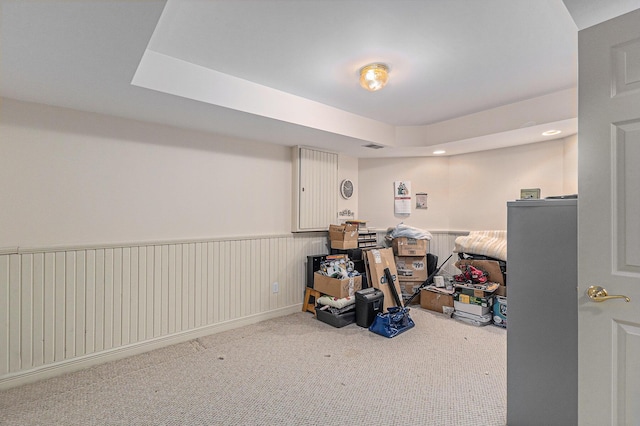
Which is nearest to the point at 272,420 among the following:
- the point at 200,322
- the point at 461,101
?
the point at 200,322

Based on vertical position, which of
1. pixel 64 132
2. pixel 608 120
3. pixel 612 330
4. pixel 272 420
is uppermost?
pixel 64 132

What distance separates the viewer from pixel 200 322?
323 cm

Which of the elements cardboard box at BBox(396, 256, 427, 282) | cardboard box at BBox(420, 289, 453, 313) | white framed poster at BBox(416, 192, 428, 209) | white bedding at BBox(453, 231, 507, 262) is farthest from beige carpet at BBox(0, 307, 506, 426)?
white framed poster at BBox(416, 192, 428, 209)

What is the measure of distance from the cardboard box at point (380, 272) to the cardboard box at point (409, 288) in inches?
9.8

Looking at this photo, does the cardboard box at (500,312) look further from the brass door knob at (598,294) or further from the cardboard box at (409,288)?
the brass door knob at (598,294)

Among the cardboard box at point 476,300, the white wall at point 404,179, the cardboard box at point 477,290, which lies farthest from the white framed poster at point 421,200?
the cardboard box at point 476,300

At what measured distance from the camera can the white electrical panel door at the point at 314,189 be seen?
157 inches

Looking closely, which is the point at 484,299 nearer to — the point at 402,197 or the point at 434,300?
the point at 434,300

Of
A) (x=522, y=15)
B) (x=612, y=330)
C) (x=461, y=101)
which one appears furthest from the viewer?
(x=461, y=101)

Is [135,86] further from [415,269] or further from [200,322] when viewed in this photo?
[415,269]

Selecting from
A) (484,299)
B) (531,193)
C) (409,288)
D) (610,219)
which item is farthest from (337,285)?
(531,193)

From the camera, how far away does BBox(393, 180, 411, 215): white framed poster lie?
190 inches

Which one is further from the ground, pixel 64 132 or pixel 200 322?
pixel 64 132

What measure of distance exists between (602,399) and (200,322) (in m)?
3.21
